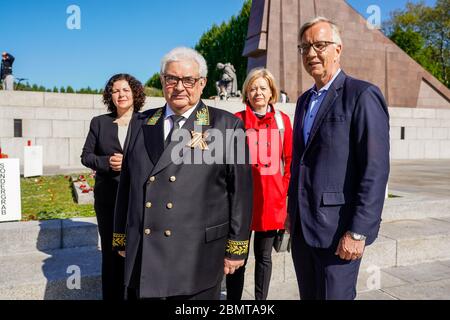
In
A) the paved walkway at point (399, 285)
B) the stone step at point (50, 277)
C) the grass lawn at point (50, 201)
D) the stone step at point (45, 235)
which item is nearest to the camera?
the stone step at point (50, 277)

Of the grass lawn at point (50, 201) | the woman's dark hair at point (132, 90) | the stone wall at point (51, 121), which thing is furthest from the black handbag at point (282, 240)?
the stone wall at point (51, 121)

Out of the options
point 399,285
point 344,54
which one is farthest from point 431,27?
point 399,285

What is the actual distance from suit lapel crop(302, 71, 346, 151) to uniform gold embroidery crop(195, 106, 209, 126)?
2.11ft

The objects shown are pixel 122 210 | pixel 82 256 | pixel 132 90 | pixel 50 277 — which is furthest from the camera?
pixel 82 256

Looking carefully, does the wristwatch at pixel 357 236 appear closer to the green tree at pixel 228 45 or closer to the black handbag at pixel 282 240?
the black handbag at pixel 282 240

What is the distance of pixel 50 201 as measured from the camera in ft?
20.4

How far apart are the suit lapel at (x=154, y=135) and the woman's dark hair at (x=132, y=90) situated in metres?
0.93

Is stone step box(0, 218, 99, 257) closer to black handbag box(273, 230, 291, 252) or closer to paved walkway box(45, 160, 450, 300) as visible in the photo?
paved walkway box(45, 160, 450, 300)

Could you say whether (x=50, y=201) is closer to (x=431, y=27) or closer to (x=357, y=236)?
(x=357, y=236)

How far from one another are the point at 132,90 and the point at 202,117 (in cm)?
113

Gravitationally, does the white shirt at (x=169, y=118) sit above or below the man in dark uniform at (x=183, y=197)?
above

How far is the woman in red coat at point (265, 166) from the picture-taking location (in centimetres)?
317

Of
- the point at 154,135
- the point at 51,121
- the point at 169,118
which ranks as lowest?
the point at 154,135
